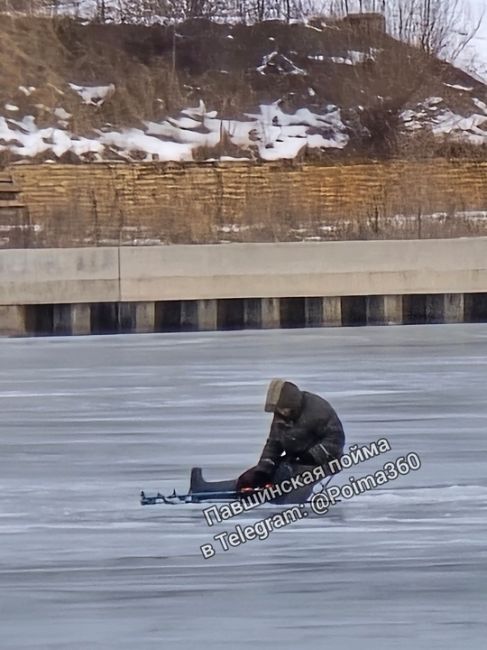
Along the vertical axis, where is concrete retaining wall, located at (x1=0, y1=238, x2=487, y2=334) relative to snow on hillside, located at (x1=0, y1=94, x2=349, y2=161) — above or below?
below

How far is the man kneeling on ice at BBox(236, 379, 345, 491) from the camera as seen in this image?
25.4 ft

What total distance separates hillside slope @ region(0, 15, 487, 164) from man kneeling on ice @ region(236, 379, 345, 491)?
3472 cm

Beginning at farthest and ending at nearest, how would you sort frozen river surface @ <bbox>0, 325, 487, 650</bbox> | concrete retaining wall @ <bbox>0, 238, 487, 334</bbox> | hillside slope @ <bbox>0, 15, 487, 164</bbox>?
hillside slope @ <bbox>0, 15, 487, 164</bbox> → concrete retaining wall @ <bbox>0, 238, 487, 334</bbox> → frozen river surface @ <bbox>0, 325, 487, 650</bbox>

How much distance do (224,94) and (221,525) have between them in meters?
41.8

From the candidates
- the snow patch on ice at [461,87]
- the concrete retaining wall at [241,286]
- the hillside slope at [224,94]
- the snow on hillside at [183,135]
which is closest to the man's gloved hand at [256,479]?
the concrete retaining wall at [241,286]

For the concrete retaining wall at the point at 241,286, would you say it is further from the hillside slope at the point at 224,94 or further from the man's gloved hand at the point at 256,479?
the hillside slope at the point at 224,94

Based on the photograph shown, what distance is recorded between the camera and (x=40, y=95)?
46.8 metres

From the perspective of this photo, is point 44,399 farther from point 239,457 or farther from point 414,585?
point 414,585

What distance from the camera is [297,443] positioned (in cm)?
778

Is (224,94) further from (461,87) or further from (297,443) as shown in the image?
(297,443)

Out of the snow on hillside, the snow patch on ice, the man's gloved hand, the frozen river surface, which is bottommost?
the frozen river surface

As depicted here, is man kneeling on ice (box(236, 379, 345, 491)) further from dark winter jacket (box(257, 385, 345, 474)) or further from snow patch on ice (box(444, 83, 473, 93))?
snow patch on ice (box(444, 83, 473, 93))

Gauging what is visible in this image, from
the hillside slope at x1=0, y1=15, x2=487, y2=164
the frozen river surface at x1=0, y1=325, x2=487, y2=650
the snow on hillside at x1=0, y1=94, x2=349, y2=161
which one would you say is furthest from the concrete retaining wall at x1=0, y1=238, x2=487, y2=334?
the snow on hillside at x1=0, y1=94, x2=349, y2=161

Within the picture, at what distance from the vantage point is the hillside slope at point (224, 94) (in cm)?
4478
